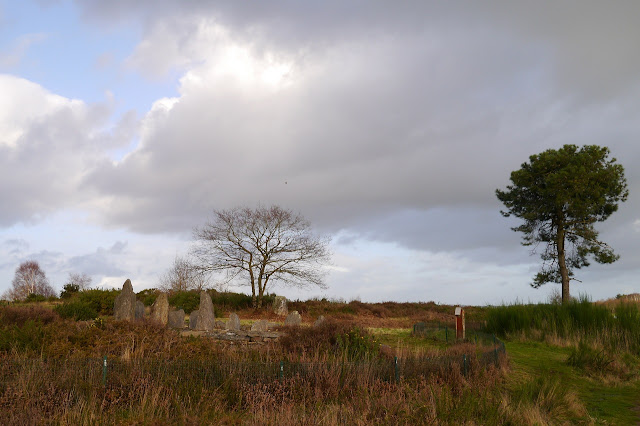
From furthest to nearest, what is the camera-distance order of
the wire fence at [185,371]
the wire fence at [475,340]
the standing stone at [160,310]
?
the standing stone at [160,310]
the wire fence at [475,340]
the wire fence at [185,371]

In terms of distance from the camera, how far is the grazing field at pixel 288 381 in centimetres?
794

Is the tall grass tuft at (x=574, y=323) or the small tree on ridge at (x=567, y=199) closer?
the tall grass tuft at (x=574, y=323)

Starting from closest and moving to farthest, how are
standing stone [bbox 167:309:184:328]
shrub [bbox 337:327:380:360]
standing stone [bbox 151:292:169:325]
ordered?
shrub [bbox 337:327:380:360] < standing stone [bbox 151:292:169:325] < standing stone [bbox 167:309:184:328]

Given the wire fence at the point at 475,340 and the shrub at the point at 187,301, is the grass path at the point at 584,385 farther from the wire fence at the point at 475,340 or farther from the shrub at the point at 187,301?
the shrub at the point at 187,301

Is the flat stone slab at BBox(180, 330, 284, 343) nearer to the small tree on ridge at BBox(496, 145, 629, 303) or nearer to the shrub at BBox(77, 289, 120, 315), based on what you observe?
the shrub at BBox(77, 289, 120, 315)

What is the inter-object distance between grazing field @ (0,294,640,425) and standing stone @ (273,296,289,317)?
1454 centimetres

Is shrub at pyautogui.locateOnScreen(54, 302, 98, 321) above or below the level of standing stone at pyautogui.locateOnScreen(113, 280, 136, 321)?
below

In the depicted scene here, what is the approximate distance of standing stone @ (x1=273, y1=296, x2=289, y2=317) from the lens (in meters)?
29.7

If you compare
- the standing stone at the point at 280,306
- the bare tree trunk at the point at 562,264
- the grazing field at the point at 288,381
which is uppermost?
the bare tree trunk at the point at 562,264

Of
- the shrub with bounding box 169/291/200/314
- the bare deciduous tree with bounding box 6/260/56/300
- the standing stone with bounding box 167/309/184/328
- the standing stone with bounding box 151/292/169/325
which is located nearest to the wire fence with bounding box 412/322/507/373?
the standing stone with bounding box 167/309/184/328

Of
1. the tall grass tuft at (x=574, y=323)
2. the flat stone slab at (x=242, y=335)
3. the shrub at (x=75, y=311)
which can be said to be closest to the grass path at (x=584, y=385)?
the tall grass tuft at (x=574, y=323)

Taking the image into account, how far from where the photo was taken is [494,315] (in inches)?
883

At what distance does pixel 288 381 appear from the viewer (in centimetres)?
966

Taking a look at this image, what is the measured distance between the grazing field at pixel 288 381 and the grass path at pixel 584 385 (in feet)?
0.18
